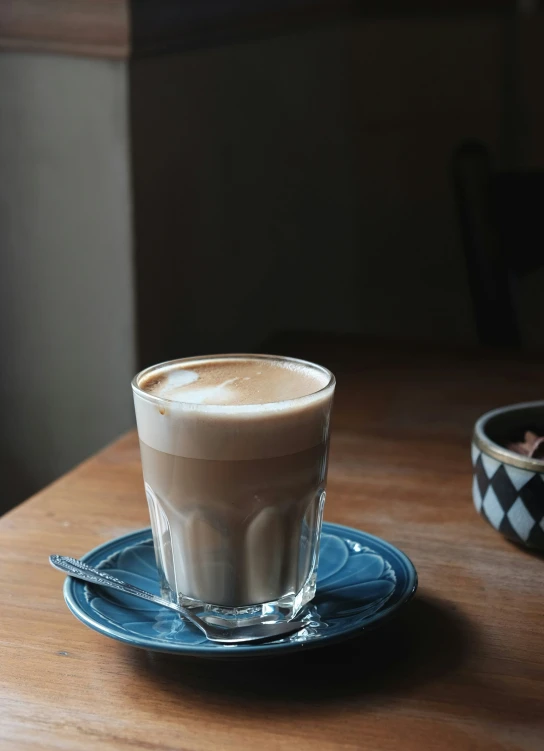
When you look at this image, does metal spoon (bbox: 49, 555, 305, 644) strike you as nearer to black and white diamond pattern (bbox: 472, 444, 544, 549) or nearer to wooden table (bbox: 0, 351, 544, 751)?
wooden table (bbox: 0, 351, 544, 751)

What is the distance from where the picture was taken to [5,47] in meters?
1.15

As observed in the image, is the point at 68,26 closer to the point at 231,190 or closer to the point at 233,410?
the point at 231,190

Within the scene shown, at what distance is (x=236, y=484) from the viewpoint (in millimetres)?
550

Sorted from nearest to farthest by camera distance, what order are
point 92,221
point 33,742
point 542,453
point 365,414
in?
point 33,742 < point 542,453 < point 365,414 < point 92,221

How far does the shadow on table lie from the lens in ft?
1.64

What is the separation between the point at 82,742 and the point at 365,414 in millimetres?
637

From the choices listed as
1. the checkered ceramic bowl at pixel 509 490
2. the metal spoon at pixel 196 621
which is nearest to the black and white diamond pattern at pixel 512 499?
the checkered ceramic bowl at pixel 509 490

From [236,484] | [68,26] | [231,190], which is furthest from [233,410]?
[231,190]

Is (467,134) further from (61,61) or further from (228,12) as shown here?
(61,61)

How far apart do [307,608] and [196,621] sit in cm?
7

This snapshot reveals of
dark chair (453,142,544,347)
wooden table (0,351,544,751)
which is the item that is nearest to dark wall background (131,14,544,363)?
dark chair (453,142,544,347)

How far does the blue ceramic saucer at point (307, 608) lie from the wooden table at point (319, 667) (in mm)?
16

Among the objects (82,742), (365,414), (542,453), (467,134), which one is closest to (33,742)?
(82,742)

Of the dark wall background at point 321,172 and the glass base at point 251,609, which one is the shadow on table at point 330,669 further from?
the dark wall background at point 321,172
